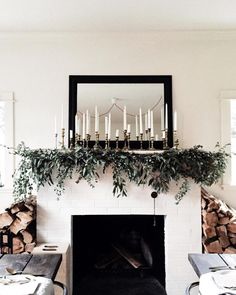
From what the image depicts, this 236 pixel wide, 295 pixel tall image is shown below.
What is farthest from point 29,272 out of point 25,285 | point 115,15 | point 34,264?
point 115,15

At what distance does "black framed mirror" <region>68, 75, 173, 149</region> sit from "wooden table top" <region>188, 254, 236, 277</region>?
1891 millimetres

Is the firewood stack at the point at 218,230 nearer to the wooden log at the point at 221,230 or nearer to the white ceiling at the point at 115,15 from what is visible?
the wooden log at the point at 221,230

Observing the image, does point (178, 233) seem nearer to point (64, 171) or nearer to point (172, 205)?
point (172, 205)

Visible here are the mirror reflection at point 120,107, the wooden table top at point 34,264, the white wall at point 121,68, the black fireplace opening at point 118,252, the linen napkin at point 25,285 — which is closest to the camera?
the linen napkin at point 25,285

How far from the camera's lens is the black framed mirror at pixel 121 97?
4.18 m

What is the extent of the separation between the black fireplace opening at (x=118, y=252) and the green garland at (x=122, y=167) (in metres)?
0.48

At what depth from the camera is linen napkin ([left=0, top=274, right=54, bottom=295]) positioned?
1746 millimetres

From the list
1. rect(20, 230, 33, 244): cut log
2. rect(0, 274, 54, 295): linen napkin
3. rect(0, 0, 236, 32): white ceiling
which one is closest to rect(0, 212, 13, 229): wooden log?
rect(20, 230, 33, 244): cut log

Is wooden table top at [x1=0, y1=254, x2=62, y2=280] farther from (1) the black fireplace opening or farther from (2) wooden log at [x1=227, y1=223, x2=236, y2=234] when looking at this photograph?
(2) wooden log at [x1=227, y1=223, x2=236, y2=234]

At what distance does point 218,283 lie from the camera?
1.86 metres

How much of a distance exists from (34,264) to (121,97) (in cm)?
241

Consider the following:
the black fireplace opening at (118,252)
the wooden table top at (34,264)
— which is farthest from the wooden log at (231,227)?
the wooden table top at (34,264)

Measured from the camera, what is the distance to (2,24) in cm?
400

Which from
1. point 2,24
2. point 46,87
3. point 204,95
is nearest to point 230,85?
point 204,95
